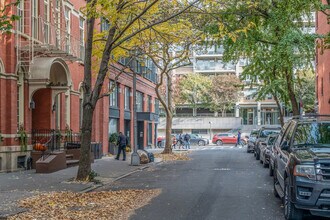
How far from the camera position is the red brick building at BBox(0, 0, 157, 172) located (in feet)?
60.3

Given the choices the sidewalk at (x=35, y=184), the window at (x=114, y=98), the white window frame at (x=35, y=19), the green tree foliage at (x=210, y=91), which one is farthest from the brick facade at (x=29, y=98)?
→ the green tree foliage at (x=210, y=91)

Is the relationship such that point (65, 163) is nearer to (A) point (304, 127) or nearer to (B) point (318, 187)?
(A) point (304, 127)

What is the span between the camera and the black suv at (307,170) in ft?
26.8

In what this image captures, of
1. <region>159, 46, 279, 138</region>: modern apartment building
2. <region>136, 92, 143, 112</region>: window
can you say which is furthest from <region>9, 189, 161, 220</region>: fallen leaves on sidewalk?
<region>159, 46, 279, 138</region>: modern apartment building

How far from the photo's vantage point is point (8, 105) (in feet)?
60.0

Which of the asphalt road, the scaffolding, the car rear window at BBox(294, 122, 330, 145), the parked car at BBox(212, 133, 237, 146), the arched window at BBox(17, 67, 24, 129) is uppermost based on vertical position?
the scaffolding

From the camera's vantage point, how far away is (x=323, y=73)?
3192cm

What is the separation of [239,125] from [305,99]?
14.1 meters

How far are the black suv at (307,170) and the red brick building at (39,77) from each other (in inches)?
437

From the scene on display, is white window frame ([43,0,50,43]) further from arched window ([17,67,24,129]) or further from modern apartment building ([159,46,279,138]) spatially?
modern apartment building ([159,46,279,138])

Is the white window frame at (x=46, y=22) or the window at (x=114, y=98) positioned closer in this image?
the white window frame at (x=46, y=22)

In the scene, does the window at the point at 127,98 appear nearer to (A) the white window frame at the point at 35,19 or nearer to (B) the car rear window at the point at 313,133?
(A) the white window frame at the point at 35,19

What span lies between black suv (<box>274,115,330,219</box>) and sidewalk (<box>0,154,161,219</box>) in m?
5.85

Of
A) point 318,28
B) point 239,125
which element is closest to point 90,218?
point 318,28
